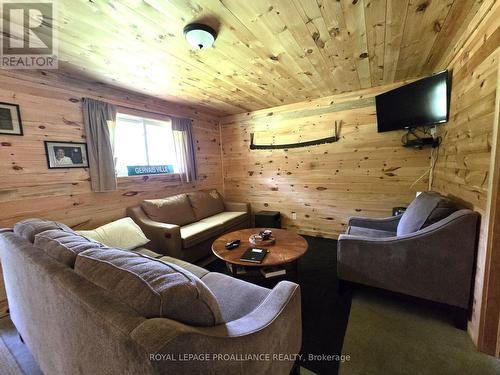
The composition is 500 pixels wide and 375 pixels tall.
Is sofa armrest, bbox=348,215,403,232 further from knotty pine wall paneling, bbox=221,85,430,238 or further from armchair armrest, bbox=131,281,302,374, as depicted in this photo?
armchair armrest, bbox=131,281,302,374

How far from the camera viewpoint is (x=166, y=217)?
9.26 feet

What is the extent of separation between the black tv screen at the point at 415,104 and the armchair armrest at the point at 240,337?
236 cm

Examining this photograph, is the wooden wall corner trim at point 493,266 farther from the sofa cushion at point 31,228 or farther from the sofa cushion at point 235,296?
the sofa cushion at point 31,228

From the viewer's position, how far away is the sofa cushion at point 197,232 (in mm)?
2460

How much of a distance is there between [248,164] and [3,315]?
3.51 meters

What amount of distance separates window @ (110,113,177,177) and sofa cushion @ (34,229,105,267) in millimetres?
1710

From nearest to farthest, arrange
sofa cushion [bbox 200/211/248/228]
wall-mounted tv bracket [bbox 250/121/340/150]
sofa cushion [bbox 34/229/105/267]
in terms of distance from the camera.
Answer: sofa cushion [bbox 34/229/105/267]
sofa cushion [bbox 200/211/248/228]
wall-mounted tv bracket [bbox 250/121/340/150]

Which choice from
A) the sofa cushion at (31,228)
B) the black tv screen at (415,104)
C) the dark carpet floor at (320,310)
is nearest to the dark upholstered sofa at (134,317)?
the sofa cushion at (31,228)

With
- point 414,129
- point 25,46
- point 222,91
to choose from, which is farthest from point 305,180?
point 25,46

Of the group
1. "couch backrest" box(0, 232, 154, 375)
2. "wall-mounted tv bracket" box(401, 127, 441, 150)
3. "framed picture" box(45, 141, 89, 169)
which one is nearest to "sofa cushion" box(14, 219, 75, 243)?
"couch backrest" box(0, 232, 154, 375)

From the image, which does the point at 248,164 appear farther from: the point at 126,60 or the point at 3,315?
the point at 3,315

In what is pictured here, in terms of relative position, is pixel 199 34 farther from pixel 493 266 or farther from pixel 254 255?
pixel 493 266

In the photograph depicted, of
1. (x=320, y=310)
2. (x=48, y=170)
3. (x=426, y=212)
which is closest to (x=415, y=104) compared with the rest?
(x=426, y=212)

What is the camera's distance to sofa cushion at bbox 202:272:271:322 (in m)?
1.14
